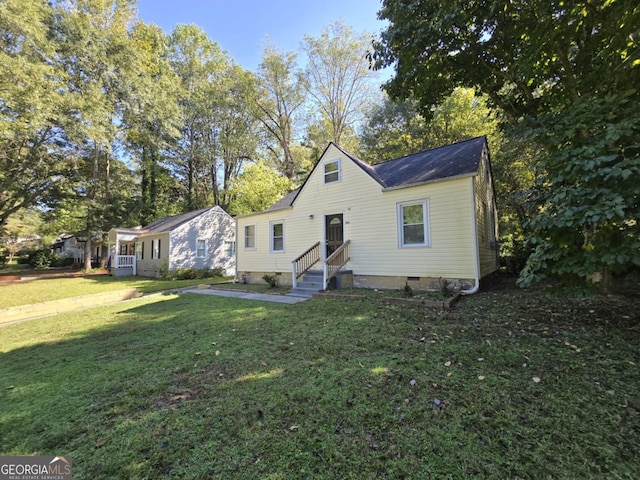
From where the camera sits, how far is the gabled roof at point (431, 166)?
8.35 m

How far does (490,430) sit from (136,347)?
16.8 feet

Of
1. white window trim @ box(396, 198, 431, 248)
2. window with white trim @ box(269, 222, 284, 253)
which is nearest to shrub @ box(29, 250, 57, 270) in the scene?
window with white trim @ box(269, 222, 284, 253)

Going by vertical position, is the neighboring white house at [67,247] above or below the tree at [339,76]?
below

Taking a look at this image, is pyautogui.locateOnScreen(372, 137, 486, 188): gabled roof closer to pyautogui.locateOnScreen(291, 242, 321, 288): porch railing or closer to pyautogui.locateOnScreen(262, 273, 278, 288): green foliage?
pyautogui.locateOnScreen(291, 242, 321, 288): porch railing

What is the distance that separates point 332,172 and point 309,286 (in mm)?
4472

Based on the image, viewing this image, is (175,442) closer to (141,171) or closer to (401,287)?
(401,287)

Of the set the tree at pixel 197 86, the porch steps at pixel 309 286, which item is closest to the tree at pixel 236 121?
the tree at pixel 197 86

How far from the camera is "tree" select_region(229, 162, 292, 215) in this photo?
20.9m

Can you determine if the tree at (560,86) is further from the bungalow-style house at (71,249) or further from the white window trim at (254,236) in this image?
the bungalow-style house at (71,249)

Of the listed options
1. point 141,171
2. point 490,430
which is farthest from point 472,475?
point 141,171

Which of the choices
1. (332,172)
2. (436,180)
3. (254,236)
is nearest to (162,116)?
(254,236)

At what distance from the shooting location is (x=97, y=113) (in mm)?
17016

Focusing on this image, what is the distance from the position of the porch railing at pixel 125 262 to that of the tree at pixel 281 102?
14699mm

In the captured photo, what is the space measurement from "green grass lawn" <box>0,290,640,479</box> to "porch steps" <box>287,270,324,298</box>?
374 cm
